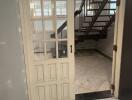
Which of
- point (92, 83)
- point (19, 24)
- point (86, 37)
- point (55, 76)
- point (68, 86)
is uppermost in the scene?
point (19, 24)

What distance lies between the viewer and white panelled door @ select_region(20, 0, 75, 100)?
8.05 feet

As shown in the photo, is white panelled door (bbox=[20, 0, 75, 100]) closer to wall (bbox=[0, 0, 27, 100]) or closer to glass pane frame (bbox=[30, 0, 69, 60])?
glass pane frame (bbox=[30, 0, 69, 60])

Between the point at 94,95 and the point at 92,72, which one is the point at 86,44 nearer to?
the point at 92,72

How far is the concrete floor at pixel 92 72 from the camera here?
3.45 metres

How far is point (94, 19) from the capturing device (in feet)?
15.9

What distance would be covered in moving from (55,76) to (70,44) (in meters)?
0.60

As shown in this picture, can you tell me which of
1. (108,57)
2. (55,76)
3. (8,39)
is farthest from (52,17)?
(108,57)

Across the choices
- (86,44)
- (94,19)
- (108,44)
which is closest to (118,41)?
(94,19)

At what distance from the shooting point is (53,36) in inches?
102

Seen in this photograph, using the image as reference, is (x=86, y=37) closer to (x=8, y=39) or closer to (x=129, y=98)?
(x=129, y=98)

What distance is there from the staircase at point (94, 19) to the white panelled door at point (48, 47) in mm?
2077

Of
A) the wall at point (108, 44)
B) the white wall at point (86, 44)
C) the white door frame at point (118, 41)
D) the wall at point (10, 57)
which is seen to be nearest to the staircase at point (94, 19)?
the wall at point (108, 44)

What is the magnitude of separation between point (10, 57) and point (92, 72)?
2396 millimetres

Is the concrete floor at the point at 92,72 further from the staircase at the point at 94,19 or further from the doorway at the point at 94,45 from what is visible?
the staircase at the point at 94,19
